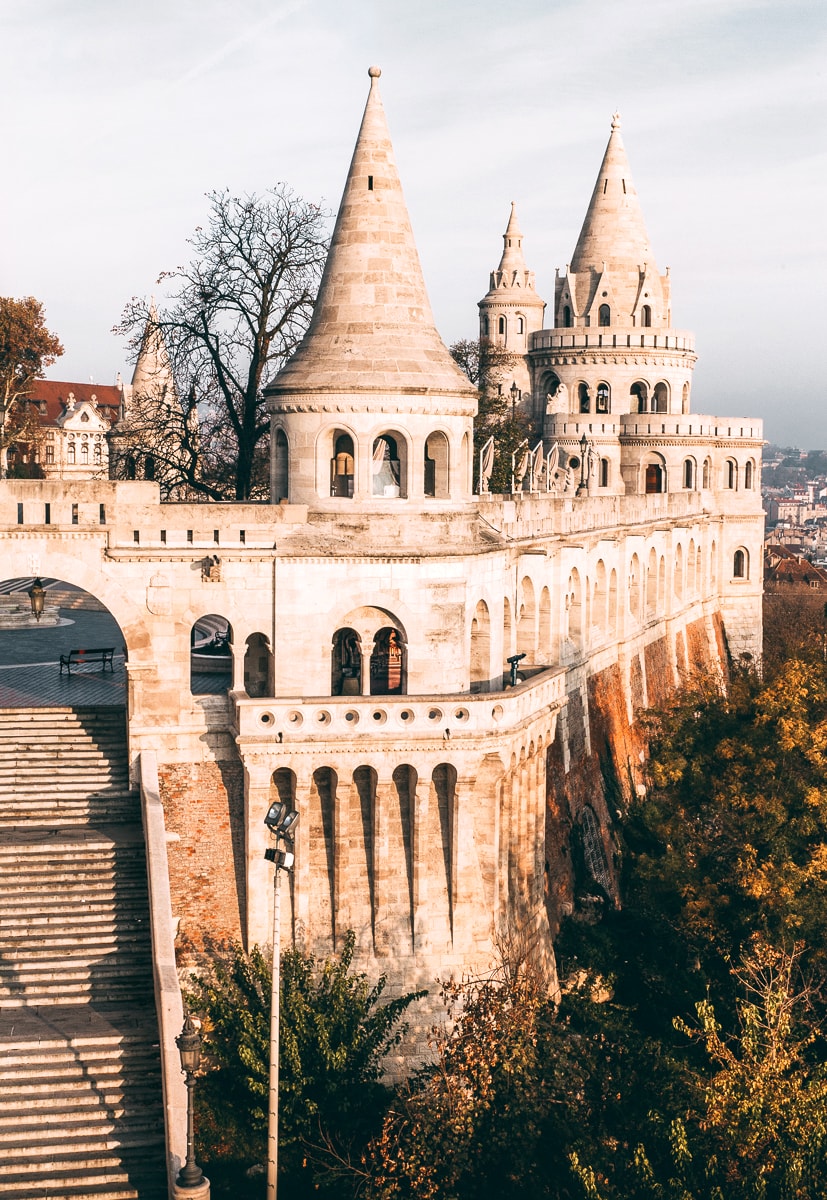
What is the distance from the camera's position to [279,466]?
2830cm

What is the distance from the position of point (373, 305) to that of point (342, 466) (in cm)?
412

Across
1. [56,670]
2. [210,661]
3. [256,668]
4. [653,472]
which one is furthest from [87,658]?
[653,472]

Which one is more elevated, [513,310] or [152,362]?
[513,310]

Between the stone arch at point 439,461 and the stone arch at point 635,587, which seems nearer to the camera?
the stone arch at point 439,461

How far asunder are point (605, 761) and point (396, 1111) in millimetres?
18361

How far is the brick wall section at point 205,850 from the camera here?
85.7ft

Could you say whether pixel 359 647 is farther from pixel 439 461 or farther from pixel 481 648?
pixel 439 461

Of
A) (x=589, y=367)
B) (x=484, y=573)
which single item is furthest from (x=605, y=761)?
(x=589, y=367)

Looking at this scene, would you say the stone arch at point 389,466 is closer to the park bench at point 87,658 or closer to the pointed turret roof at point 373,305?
the pointed turret roof at point 373,305

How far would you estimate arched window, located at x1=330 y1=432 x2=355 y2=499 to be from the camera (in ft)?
95.9

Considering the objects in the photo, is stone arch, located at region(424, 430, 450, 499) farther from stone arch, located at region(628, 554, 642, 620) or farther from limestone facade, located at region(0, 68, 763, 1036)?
stone arch, located at region(628, 554, 642, 620)

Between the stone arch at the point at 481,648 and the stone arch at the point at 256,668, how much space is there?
413cm

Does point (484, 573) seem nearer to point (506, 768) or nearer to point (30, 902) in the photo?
Result: point (506, 768)

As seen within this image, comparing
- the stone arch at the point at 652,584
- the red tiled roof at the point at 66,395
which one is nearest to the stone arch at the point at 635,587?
the stone arch at the point at 652,584
